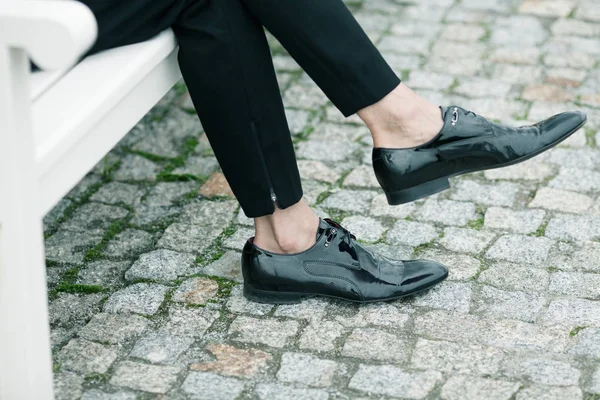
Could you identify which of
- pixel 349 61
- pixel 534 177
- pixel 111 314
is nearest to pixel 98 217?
pixel 111 314

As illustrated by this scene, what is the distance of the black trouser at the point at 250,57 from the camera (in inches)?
92.4

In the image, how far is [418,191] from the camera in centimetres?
260

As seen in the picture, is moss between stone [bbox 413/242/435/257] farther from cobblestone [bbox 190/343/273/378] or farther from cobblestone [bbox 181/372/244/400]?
cobblestone [bbox 181/372/244/400]

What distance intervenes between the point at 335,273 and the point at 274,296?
18cm

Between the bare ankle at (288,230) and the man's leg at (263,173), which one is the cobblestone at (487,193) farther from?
the bare ankle at (288,230)

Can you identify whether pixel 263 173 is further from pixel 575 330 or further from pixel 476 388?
pixel 575 330

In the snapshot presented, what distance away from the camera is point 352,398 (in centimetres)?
228

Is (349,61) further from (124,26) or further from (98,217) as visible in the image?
(98,217)

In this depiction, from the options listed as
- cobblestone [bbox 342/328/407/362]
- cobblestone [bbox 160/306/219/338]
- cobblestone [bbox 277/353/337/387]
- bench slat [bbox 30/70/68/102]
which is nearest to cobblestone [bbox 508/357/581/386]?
cobblestone [bbox 342/328/407/362]

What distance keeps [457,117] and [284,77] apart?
169 centimetres

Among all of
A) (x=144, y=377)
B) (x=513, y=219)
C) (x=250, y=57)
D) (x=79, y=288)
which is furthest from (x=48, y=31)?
(x=513, y=219)

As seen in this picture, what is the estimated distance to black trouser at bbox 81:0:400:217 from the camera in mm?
2348

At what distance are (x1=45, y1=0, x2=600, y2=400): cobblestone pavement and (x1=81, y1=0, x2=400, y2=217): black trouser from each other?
453 millimetres

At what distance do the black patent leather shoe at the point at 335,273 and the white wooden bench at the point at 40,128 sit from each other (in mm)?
550
